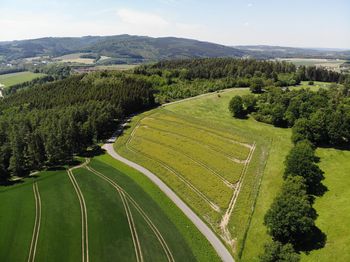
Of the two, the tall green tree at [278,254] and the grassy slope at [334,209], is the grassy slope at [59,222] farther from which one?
the grassy slope at [334,209]

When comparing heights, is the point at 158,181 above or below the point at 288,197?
below

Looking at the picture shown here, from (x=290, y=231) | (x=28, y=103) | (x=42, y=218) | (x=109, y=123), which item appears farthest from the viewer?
(x=28, y=103)

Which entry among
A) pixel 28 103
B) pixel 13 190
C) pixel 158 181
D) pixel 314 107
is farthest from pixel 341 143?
pixel 28 103

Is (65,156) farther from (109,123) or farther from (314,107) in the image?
(314,107)

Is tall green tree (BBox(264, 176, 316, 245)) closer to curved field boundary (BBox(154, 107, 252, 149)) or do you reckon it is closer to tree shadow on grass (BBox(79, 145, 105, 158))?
curved field boundary (BBox(154, 107, 252, 149))

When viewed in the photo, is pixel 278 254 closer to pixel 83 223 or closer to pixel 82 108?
pixel 83 223

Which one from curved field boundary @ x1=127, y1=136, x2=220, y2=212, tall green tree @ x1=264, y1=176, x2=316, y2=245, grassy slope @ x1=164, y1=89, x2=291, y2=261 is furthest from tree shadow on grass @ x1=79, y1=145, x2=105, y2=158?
tall green tree @ x1=264, y1=176, x2=316, y2=245

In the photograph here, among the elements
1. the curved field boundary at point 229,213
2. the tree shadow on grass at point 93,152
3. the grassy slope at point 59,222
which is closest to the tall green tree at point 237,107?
the curved field boundary at point 229,213
